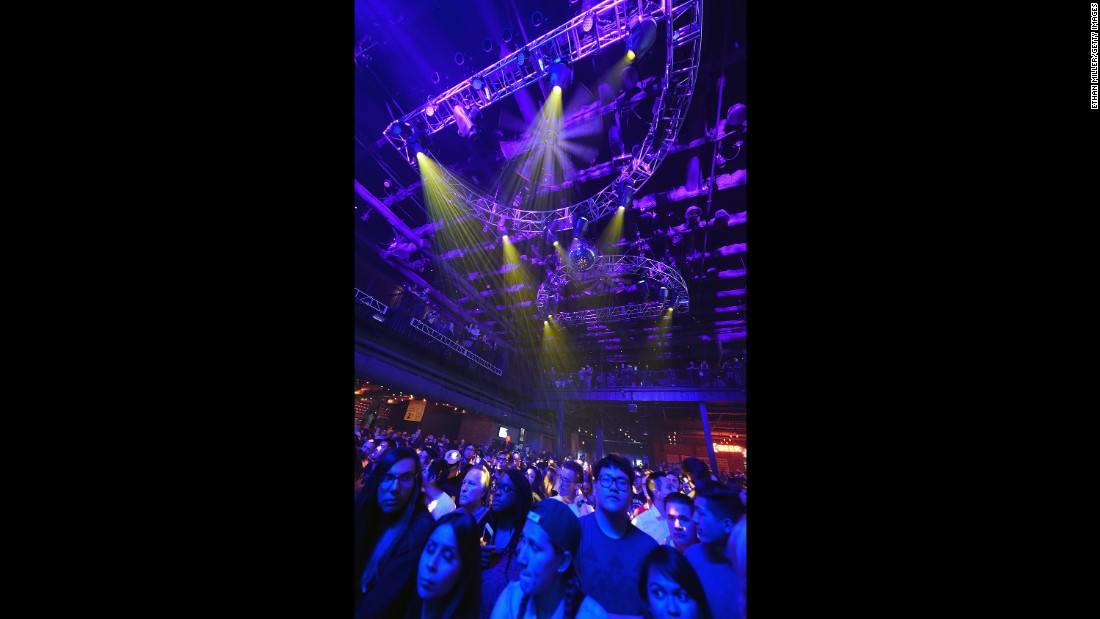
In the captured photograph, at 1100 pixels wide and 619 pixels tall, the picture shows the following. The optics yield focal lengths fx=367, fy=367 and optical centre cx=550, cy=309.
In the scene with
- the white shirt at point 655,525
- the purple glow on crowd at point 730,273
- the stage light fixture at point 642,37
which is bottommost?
the white shirt at point 655,525

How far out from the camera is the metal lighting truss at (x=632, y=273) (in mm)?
6793

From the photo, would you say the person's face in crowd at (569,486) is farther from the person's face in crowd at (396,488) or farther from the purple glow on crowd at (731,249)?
the purple glow on crowd at (731,249)

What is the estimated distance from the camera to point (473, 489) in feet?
7.27

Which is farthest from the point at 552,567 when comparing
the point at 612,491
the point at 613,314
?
the point at 613,314

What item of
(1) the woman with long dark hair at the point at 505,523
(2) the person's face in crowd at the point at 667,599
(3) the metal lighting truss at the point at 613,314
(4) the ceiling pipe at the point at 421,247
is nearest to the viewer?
(2) the person's face in crowd at the point at 667,599

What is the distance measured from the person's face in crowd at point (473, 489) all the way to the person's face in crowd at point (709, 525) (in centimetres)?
127

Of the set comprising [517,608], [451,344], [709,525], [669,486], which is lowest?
[517,608]

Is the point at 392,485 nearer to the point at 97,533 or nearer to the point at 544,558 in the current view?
the point at 544,558

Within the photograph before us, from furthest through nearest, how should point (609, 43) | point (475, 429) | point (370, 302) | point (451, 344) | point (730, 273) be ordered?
point (475, 429)
point (451, 344)
point (730, 273)
point (370, 302)
point (609, 43)

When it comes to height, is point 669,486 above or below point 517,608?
above

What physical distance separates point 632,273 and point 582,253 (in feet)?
5.69

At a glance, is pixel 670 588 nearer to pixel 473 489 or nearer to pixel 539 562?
pixel 539 562

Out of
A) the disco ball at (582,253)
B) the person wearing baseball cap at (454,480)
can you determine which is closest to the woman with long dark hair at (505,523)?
the person wearing baseball cap at (454,480)

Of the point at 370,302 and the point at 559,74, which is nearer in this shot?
the point at 559,74
